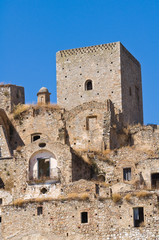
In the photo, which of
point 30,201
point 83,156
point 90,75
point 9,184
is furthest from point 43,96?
point 30,201

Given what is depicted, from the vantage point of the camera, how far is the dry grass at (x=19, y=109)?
6506 centimetres

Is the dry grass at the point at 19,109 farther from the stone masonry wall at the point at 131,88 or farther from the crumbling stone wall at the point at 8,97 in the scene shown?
the stone masonry wall at the point at 131,88

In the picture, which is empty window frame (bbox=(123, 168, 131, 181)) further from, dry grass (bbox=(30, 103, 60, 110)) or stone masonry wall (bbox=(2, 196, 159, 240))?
dry grass (bbox=(30, 103, 60, 110))

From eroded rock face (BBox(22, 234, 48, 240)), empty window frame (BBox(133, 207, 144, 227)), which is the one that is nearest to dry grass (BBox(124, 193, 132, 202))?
empty window frame (BBox(133, 207, 144, 227))

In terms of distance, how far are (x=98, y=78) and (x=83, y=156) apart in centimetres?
1231

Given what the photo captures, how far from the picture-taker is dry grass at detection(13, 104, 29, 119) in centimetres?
6506

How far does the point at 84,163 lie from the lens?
2272 inches

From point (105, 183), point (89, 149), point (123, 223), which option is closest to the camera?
point (123, 223)

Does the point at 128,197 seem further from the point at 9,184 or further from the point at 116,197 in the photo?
the point at 9,184

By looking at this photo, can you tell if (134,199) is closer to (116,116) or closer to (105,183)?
(105,183)

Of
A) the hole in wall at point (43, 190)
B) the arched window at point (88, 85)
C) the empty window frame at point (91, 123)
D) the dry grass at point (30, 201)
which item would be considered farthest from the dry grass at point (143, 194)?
the arched window at point (88, 85)

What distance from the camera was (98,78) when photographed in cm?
6831

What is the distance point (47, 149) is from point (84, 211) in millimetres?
7269

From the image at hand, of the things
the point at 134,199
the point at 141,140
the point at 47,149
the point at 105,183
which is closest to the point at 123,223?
the point at 134,199
